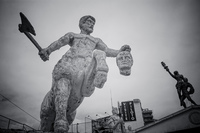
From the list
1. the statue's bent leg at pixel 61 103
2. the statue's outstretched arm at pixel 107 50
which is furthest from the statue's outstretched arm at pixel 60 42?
the statue's bent leg at pixel 61 103

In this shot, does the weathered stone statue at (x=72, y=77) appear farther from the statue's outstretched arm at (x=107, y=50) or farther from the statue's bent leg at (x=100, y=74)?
the statue's outstretched arm at (x=107, y=50)

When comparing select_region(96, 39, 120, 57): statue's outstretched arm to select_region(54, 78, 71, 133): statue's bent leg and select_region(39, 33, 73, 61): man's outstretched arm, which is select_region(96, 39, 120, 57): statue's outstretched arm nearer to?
select_region(39, 33, 73, 61): man's outstretched arm

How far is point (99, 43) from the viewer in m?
2.73

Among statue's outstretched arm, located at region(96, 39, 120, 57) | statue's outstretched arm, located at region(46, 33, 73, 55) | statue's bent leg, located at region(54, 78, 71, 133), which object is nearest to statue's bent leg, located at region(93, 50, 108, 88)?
statue's bent leg, located at region(54, 78, 71, 133)

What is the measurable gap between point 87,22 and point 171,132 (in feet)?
14.0

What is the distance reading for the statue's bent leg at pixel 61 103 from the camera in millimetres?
1645

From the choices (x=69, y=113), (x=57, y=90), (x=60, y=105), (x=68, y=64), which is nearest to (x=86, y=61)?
(x=68, y=64)

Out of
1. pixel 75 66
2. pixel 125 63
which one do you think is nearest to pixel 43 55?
pixel 75 66

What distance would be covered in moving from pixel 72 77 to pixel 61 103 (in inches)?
16.7

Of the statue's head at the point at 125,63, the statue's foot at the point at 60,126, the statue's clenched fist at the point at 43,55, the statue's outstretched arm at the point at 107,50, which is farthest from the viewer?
the statue's outstretched arm at the point at 107,50

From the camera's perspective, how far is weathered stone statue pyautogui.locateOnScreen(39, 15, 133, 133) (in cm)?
182

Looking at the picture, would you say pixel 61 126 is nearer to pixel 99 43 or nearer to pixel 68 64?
pixel 68 64

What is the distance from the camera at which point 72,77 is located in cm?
205

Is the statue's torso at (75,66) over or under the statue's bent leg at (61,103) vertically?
over
